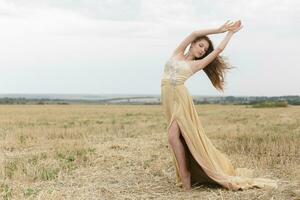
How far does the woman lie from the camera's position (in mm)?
6969

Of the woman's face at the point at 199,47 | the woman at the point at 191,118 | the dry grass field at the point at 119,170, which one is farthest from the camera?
the woman's face at the point at 199,47

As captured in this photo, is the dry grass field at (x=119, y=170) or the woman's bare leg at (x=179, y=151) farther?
the woman's bare leg at (x=179, y=151)

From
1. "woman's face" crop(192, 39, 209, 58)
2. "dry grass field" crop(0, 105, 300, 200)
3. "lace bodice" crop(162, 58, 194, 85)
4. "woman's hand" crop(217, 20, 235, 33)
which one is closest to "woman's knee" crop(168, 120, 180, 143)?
"lace bodice" crop(162, 58, 194, 85)

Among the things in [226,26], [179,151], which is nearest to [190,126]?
[179,151]

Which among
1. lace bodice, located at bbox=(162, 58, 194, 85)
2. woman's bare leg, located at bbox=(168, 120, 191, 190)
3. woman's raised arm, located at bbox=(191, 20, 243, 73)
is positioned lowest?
woman's bare leg, located at bbox=(168, 120, 191, 190)

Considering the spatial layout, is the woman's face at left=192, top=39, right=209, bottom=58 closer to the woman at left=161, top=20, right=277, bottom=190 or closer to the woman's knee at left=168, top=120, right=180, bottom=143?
the woman at left=161, top=20, right=277, bottom=190

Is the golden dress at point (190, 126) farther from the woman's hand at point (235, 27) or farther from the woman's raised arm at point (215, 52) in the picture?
the woman's hand at point (235, 27)

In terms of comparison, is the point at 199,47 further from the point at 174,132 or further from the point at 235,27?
the point at 174,132

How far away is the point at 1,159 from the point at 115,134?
6988mm

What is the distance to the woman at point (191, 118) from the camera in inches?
274

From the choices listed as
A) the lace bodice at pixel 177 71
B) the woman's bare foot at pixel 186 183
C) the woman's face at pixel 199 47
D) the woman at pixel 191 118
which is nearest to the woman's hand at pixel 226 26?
the woman at pixel 191 118

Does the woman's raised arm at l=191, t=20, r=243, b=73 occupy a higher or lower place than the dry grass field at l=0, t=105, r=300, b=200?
higher

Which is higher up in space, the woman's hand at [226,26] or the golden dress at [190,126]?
the woman's hand at [226,26]

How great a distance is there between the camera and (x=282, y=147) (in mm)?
10867
